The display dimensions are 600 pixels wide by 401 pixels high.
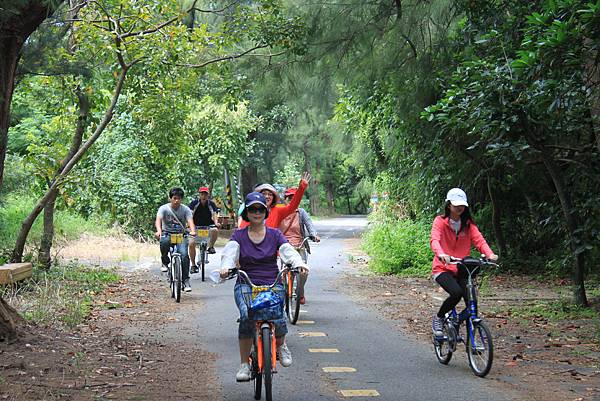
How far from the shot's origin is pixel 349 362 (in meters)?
8.42

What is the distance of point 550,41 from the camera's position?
27.4ft

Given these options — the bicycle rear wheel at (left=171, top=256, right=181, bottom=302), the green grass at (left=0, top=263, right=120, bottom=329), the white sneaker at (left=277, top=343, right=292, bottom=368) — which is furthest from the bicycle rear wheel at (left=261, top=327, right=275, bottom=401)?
the bicycle rear wheel at (left=171, top=256, right=181, bottom=302)

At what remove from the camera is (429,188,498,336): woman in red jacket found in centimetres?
817

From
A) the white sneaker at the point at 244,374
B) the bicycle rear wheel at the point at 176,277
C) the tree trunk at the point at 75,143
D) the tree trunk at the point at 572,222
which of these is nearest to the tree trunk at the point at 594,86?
the tree trunk at the point at 572,222

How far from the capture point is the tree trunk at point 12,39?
8.48m

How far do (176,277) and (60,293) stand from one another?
6.22 ft

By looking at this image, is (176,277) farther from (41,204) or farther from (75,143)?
(75,143)

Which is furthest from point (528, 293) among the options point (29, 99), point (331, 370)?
point (29, 99)

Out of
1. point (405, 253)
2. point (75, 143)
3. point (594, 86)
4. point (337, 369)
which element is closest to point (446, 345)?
point (337, 369)

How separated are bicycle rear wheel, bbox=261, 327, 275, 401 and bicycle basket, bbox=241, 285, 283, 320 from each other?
0.16 meters

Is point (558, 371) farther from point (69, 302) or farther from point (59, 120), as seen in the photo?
point (59, 120)

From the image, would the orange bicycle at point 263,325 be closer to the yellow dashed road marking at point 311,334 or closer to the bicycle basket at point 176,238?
the yellow dashed road marking at point 311,334

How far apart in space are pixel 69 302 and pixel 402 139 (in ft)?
30.4

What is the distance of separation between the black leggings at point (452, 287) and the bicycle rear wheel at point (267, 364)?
2.42 m
